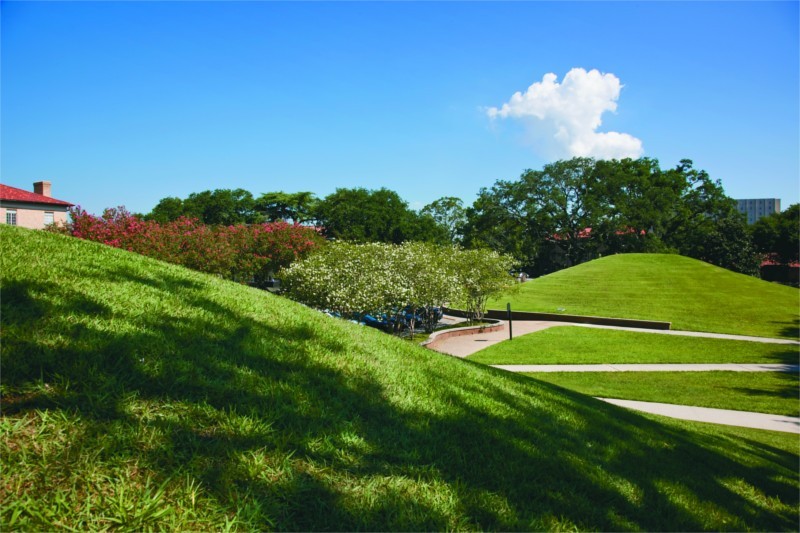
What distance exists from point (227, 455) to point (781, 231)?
78934mm

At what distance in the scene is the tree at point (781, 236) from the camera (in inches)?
2386

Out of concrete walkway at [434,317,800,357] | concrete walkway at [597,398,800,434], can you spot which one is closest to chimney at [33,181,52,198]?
concrete walkway at [434,317,800,357]

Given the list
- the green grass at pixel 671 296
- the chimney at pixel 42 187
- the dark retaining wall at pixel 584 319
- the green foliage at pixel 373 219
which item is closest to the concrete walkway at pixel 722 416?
the dark retaining wall at pixel 584 319

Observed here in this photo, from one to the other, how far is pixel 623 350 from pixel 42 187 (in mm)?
55136

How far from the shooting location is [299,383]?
12.0 feet

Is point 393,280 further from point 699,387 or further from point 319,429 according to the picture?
point 319,429

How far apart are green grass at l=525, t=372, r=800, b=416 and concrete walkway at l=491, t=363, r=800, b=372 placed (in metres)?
0.50

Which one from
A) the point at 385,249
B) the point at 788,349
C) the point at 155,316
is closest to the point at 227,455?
the point at 155,316

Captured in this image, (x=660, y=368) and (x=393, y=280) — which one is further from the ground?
(x=393, y=280)

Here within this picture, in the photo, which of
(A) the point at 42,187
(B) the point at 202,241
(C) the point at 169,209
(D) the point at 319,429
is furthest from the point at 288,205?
(D) the point at 319,429

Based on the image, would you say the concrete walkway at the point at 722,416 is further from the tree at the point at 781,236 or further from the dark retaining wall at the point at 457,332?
the tree at the point at 781,236

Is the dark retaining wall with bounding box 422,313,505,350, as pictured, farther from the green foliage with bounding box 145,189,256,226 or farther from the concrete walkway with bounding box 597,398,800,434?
the green foliage with bounding box 145,189,256,226

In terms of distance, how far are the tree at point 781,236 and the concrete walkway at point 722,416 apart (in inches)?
2500

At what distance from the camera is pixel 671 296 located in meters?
34.2
